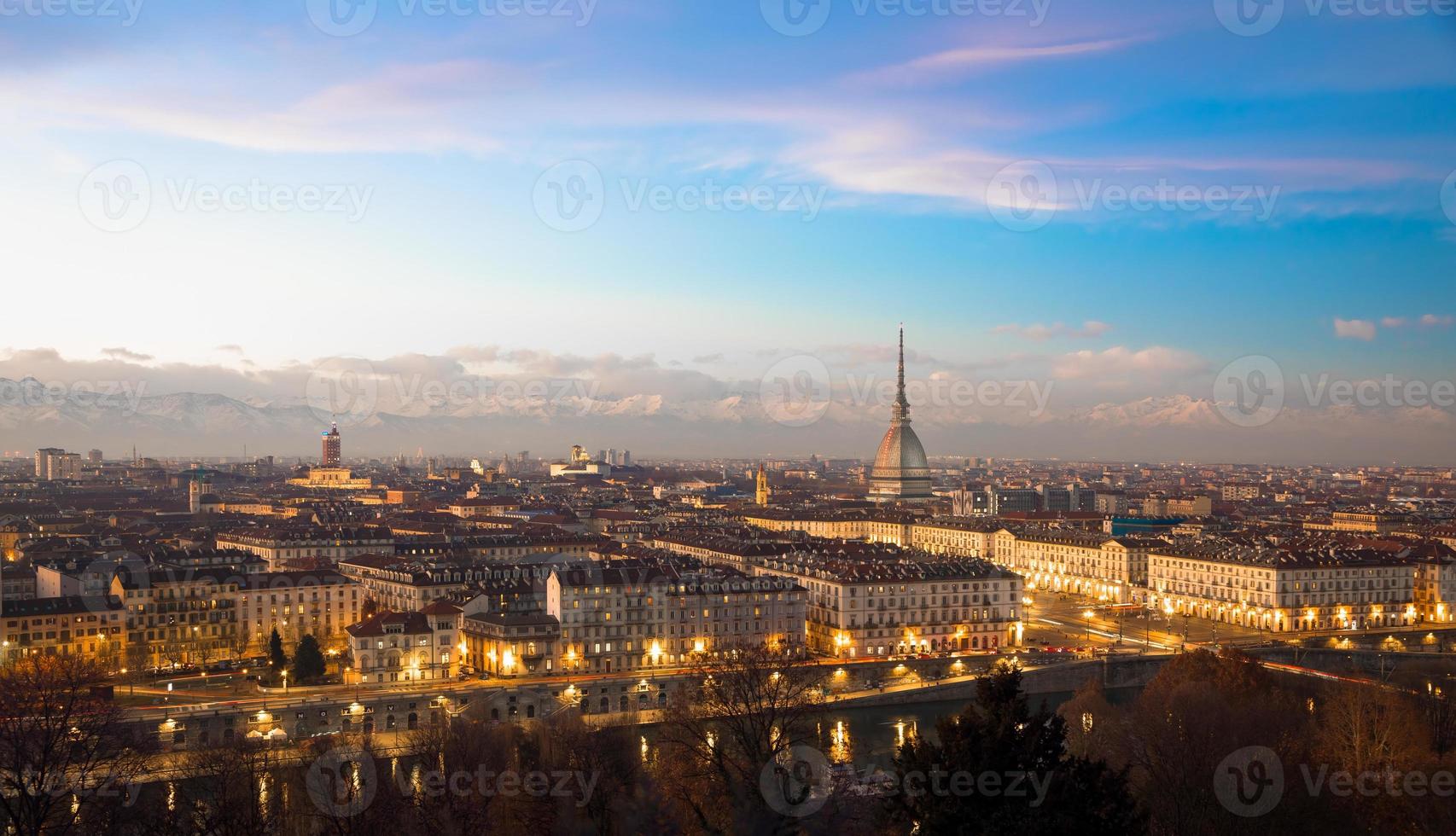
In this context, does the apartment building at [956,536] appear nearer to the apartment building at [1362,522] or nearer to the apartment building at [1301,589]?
the apartment building at [1301,589]

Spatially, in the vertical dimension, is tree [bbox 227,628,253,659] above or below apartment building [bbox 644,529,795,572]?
below

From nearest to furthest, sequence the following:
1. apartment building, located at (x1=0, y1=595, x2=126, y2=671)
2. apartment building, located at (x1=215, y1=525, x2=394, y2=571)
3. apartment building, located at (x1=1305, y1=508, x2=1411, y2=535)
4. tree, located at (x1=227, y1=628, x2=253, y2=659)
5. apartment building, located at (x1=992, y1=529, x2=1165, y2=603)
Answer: apartment building, located at (x1=0, y1=595, x2=126, y2=671)
tree, located at (x1=227, y1=628, x2=253, y2=659)
apartment building, located at (x1=215, y1=525, x2=394, y2=571)
apartment building, located at (x1=992, y1=529, x2=1165, y2=603)
apartment building, located at (x1=1305, y1=508, x2=1411, y2=535)

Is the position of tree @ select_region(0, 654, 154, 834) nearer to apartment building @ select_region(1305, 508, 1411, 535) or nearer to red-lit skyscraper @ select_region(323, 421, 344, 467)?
apartment building @ select_region(1305, 508, 1411, 535)

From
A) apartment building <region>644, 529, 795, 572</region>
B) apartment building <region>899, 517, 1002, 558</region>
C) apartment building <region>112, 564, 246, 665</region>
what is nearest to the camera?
apartment building <region>112, 564, 246, 665</region>

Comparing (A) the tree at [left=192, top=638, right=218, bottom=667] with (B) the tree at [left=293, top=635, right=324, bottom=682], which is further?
(A) the tree at [left=192, top=638, right=218, bottom=667]

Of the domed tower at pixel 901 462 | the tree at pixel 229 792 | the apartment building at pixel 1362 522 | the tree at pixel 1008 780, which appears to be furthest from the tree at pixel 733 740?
the domed tower at pixel 901 462

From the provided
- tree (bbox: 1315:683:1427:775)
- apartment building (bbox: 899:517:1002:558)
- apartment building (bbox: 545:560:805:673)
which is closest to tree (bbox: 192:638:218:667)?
apartment building (bbox: 545:560:805:673)

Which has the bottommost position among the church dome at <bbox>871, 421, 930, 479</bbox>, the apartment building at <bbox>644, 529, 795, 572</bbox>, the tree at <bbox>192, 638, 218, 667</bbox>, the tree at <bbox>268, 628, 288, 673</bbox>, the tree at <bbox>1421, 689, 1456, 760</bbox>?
the tree at <bbox>1421, 689, 1456, 760</bbox>
